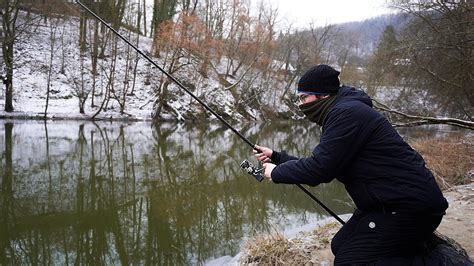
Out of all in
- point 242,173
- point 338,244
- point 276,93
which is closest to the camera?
point 338,244

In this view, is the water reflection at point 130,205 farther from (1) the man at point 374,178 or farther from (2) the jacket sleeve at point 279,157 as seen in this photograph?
(1) the man at point 374,178

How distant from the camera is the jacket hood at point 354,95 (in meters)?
2.28

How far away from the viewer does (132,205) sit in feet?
26.7

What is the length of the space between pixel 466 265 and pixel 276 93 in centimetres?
4108

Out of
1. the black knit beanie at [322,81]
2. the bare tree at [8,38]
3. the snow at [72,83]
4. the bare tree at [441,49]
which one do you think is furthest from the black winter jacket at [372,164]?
the bare tree at [8,38]

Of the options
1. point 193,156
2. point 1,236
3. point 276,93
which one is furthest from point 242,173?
point 276,93

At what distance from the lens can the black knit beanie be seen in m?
2.37

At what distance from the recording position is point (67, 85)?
28.2 m

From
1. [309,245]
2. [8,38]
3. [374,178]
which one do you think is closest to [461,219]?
[309,245]

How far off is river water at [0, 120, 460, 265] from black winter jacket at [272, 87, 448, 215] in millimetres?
4057

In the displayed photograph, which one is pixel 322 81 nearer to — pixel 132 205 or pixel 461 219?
pixel 461 219

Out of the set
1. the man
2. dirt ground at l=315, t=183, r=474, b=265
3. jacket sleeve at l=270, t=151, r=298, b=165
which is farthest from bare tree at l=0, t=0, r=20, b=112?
the man

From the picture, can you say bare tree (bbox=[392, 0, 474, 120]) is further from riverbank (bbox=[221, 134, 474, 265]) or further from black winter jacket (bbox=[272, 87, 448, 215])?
black winter jacket (bbox=[272, 87, 448, 215])

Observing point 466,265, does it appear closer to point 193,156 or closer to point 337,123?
point 337,123
